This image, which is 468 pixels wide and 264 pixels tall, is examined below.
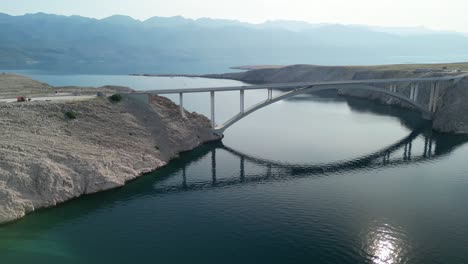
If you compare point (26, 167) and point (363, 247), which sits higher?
point (26, 167)

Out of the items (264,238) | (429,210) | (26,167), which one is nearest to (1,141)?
(26,167)

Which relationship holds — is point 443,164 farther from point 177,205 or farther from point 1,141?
point 1,141

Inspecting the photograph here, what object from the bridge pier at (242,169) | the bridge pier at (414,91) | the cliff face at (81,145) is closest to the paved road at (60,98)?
the cliff face at (81,145)

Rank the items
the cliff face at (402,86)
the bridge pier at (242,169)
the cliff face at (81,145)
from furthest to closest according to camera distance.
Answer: the cliff face at (402,86)
the bridge pier at (242,169)
the cliff face at (81,145)

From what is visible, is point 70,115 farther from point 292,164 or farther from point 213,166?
point 292,164

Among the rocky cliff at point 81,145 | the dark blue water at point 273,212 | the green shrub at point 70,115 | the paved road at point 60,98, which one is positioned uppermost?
the paved road at point 60,98

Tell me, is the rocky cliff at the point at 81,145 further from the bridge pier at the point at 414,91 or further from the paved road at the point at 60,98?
the bridge pier at the point at 414,91

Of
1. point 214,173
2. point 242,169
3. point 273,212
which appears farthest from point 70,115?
point 273,212

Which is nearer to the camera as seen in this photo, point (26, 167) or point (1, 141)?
point (26, 167)
